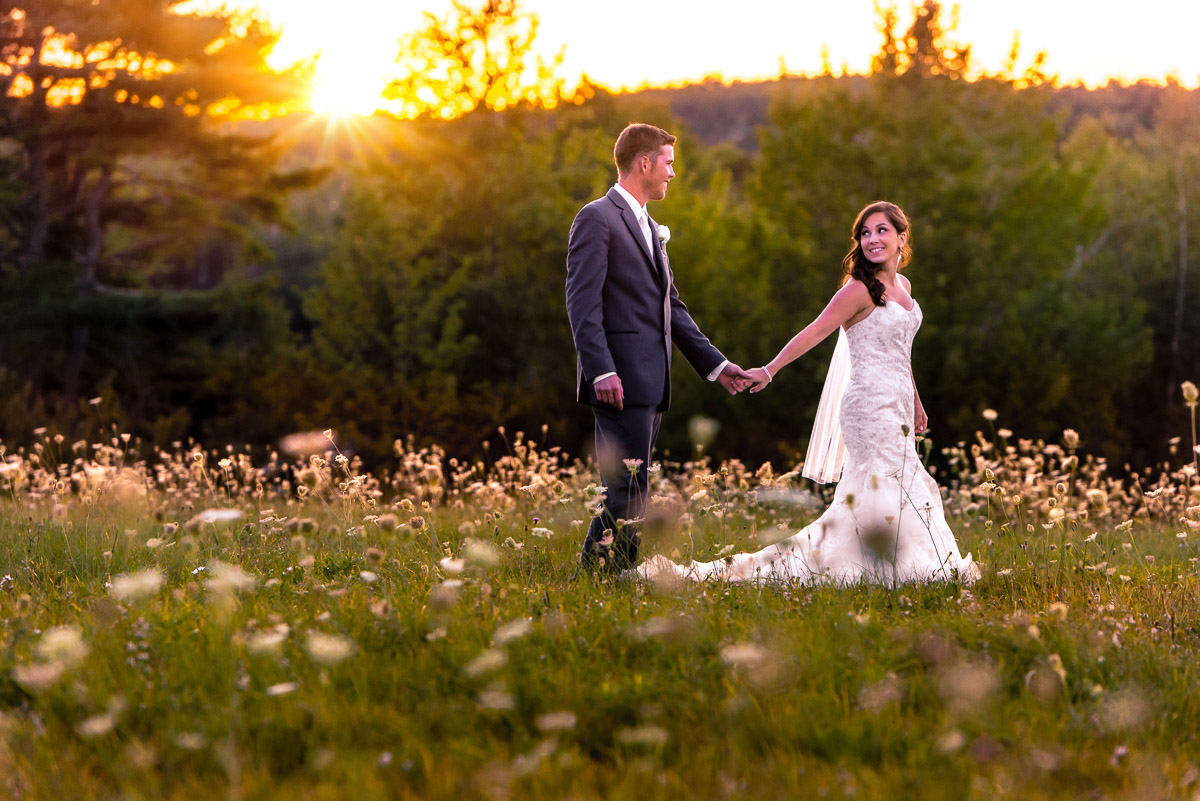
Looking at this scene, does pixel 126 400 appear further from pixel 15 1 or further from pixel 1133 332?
pixel 1133 332

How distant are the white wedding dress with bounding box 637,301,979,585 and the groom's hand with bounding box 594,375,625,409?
0.79 meters

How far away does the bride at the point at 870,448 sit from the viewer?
502cm

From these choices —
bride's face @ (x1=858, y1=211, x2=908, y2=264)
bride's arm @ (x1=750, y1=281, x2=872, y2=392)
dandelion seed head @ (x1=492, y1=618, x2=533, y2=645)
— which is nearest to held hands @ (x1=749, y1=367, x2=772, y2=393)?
bride's arm @ (x1=750, y1=281, x2=872, y2=392)

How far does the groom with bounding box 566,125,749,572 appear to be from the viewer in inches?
196

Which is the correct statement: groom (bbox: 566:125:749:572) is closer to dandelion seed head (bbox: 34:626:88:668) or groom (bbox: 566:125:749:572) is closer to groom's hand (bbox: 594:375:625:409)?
groom's hand (bbox: 594:375:625:409)

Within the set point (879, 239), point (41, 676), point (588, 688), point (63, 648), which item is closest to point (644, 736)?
point (588, 688)

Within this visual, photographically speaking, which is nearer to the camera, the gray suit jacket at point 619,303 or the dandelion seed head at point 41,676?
the dandelion seed head at point 41,676

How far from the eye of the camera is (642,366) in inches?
204

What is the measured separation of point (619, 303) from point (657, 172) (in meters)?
0.73

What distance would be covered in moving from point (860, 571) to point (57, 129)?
24372mm

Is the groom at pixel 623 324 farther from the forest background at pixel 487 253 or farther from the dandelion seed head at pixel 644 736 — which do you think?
the forest background at pixel 487 253

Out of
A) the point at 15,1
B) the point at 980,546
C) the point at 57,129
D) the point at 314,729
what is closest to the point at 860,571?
the point at 980,546

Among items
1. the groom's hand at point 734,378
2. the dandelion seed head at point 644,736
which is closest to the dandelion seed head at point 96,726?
the dandelion seed head at point 644,736

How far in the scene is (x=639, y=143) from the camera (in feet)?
17.3
